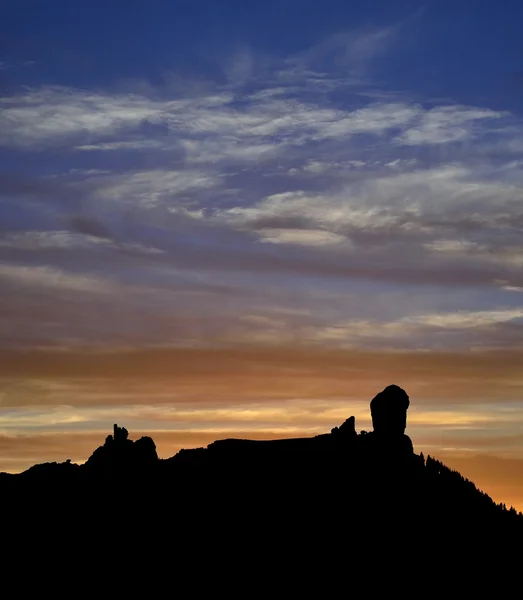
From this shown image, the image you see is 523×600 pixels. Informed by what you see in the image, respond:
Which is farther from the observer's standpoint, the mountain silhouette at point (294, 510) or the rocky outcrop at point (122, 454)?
the rocky outcrop at point (122, 454)

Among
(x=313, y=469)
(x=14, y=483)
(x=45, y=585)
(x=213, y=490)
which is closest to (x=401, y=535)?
(x=313, y=469)

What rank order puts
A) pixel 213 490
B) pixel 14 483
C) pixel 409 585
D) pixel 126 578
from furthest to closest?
pixel 14 483
pixel 213 490
pixel 126 578
pixel 409 585

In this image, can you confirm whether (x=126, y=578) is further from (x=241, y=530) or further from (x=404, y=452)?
(x=404, y=452)

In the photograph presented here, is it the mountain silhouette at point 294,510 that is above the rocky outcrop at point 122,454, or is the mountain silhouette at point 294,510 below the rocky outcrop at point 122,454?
below

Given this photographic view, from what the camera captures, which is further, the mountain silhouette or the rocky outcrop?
the rocky outcrop

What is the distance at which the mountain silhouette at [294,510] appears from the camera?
281 feet

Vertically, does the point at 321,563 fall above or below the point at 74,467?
below

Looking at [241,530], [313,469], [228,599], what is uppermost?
[313,469]

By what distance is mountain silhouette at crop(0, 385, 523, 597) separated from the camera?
85688 mm

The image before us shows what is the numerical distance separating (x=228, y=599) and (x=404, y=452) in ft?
72.0

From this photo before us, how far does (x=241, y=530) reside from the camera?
91.1 m

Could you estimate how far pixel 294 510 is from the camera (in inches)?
3583

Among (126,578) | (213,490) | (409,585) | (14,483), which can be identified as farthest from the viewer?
(14,483)

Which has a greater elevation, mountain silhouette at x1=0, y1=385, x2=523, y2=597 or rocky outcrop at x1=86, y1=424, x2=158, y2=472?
rocky outcrop at x1=86, y1=424, x2=158, y2=472
